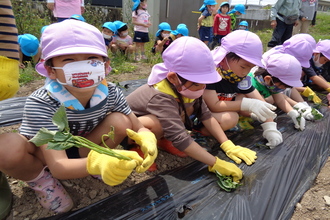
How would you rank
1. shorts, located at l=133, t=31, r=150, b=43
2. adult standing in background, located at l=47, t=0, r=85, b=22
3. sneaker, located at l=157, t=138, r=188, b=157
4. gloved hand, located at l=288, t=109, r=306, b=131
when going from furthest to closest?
1. shorts, located at l=133, t=31, r=150, b=43
2. adult standing in background, located at l=47, t=0, r=85, b=22
3. gloved hand, located at l=288, t=109, r=306, b=131
4. sneaker, located at l=157, t=138, r=188, b=157

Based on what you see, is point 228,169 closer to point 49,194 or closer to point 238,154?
point 238,154

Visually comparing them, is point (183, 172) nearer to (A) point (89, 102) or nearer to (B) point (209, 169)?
(B) point (209, 169)

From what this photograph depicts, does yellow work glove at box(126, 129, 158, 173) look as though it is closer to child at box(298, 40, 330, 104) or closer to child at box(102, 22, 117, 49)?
child at box(298, 40, 330, 104)

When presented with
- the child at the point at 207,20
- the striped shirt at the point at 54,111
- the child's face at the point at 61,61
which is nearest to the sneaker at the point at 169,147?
the striped shirt at the point at 54,111

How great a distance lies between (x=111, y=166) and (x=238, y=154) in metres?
1.00

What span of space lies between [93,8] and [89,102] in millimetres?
7443

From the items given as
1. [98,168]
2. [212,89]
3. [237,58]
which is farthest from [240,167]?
[98,168]

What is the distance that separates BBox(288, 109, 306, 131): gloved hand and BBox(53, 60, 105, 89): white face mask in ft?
6.04

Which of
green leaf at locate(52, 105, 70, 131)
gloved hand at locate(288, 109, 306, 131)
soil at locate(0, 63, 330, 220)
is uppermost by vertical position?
green leaf at locate(52, 105, 70, 131)

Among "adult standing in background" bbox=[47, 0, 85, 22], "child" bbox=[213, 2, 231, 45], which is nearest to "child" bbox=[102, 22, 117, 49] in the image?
"adult standing in background" bbox=[47, 0, 85, 22]

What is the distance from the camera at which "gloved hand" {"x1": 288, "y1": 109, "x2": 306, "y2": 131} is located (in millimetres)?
2191

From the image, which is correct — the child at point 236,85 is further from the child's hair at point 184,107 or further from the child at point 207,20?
the child at point 207,20

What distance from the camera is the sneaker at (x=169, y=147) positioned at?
5.92 feet

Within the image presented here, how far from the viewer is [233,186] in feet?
4.51
